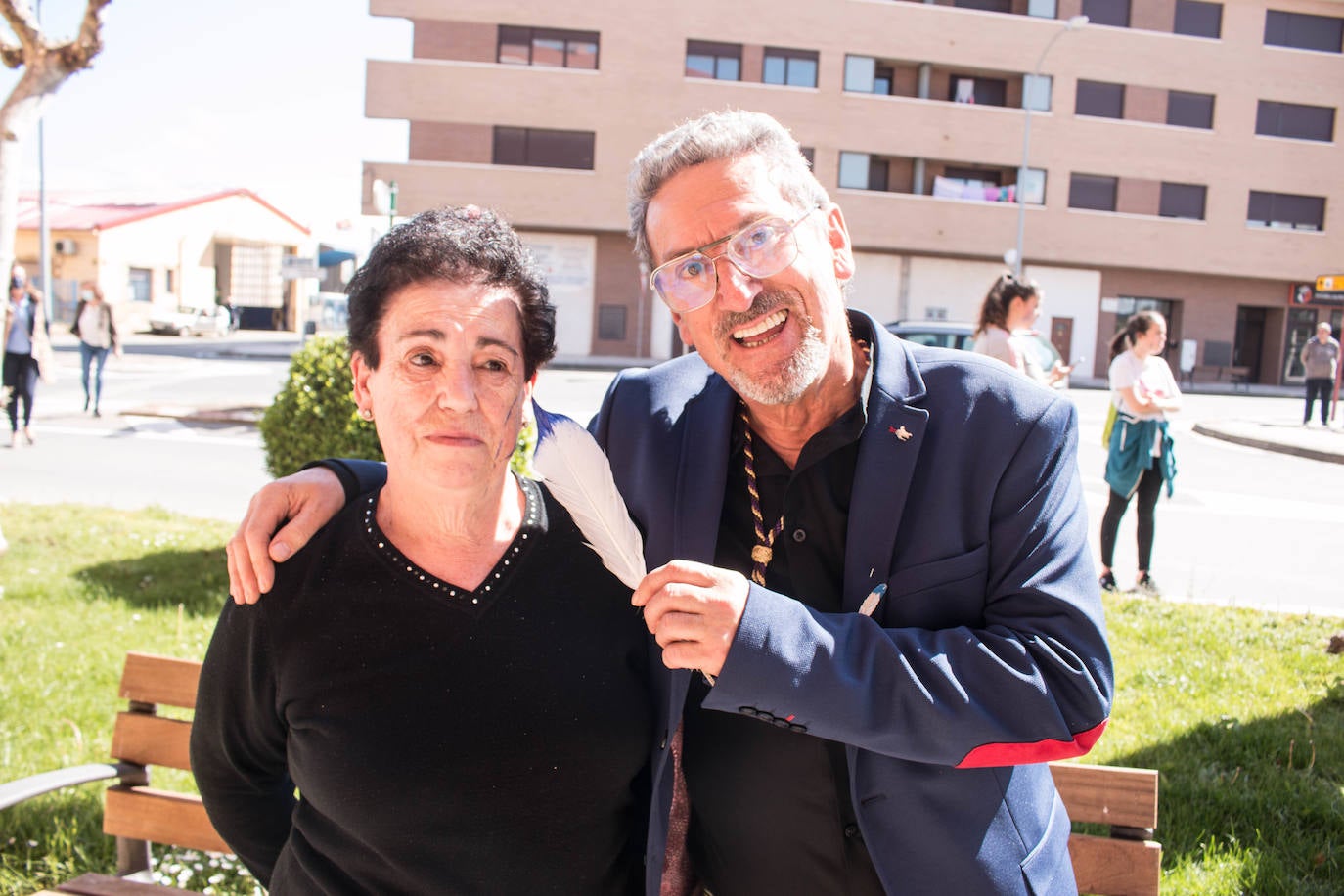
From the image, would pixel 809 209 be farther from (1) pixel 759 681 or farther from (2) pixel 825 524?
(1) pixel 759 681

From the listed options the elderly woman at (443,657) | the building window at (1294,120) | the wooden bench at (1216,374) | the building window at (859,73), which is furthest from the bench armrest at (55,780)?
the building window at (1294,120)

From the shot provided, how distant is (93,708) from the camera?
4.67 meters

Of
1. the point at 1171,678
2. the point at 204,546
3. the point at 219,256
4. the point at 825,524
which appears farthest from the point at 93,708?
the point at 219,256

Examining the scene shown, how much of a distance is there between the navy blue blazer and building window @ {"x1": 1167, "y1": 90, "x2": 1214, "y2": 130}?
1611 inches

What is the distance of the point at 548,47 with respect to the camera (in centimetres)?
3466

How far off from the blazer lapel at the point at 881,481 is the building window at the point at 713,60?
35.1 meters

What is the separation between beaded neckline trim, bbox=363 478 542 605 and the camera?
7.22 ft

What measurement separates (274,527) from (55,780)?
1362 millimetres

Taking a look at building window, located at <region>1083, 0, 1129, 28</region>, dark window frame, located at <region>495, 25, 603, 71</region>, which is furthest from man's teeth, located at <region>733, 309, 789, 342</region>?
building window, located at <region>1083, 0, 1129, 28</region>

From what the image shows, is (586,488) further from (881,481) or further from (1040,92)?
(1040,92)

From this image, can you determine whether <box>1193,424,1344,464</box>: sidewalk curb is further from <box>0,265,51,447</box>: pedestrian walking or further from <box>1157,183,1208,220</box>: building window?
<box>1157,183,1208,220</box>: building window

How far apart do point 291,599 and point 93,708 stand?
320 centimetres

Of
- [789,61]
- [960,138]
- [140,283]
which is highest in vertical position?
[789,61]

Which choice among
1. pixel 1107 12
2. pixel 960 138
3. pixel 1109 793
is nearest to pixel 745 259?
pixel 1109 793
